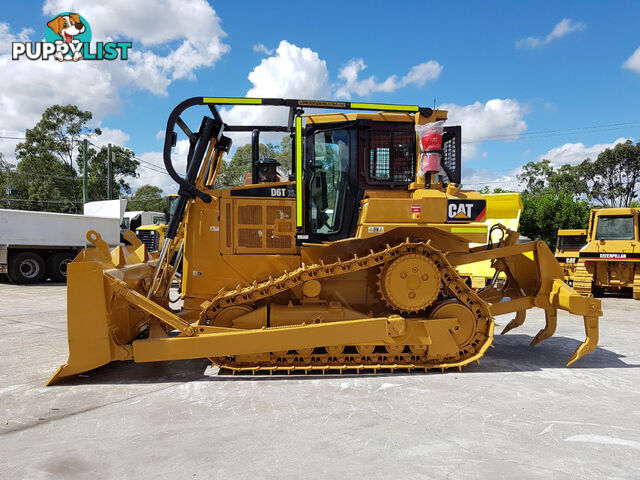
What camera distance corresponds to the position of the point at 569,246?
18391 millimetres

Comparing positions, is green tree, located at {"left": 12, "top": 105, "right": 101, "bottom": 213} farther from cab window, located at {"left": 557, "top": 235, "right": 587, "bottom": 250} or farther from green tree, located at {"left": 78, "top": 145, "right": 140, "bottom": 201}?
cab window, located at {"left": 557, "top": 235, "right": 587, "bottom": 250}

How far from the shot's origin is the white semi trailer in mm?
15859

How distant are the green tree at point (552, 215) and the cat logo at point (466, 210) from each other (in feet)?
80.7

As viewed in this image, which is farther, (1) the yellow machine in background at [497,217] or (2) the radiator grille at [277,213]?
(1) the yellow machine in background at [497,217]

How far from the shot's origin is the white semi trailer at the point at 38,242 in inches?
624

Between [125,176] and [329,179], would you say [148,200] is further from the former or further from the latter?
[329,179]

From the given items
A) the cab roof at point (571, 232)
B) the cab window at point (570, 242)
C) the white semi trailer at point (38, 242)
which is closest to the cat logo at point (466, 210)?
the cab roof at point (571, 232)

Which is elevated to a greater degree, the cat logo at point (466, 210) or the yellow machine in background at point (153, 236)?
the cat logo at point (466, 210)

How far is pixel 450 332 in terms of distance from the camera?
517cm

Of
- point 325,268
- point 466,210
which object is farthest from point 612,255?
point 325,268

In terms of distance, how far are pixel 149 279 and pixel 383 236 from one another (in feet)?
11.0

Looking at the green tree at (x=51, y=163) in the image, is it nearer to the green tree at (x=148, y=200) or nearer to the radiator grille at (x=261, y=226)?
the green tree at (x=148, y=200)

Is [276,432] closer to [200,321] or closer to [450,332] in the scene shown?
[200,321]

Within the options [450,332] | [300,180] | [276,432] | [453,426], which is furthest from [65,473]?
[450,332]
